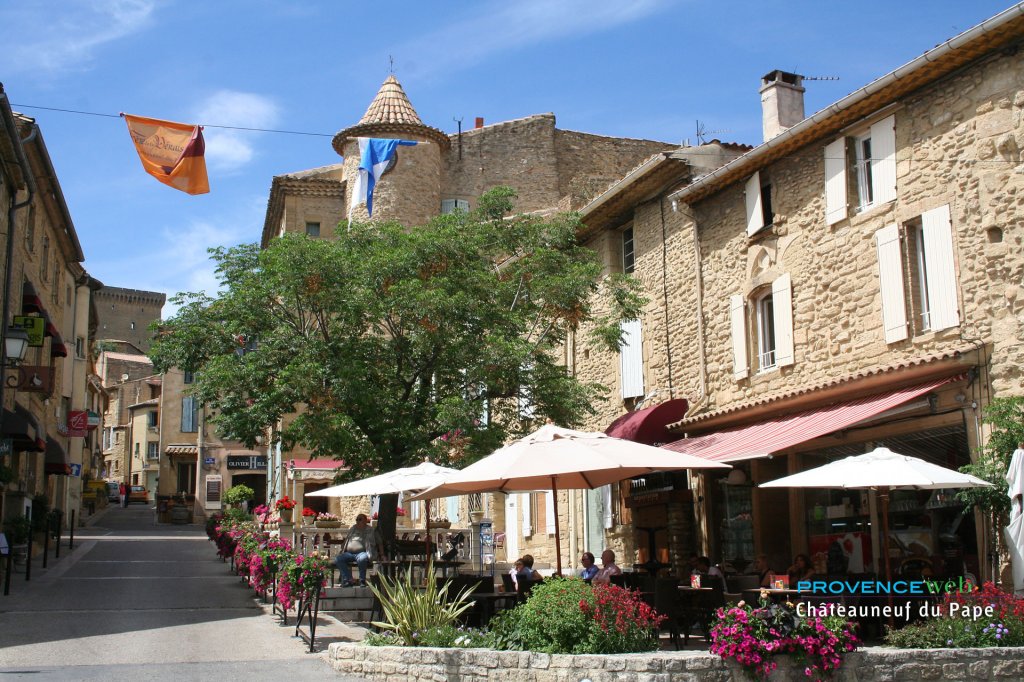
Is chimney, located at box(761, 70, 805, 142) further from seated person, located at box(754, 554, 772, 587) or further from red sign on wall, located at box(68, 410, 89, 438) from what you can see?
red sign on wall, located at box(68, 410, 89, 438)

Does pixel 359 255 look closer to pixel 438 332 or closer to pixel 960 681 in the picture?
pixel 438 332

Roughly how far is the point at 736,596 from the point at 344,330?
796cm

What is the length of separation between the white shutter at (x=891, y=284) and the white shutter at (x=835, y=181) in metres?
0.94

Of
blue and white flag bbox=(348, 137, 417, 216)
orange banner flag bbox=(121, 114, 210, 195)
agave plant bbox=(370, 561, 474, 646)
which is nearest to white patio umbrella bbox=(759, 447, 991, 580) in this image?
agave plant bbox=(370, 561, 474, 646)

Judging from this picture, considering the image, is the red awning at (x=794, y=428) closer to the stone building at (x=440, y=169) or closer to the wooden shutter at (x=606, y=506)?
the wooden shutter at (x=606, y=506)

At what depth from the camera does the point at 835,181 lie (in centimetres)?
1461

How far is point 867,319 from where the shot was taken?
13891mm

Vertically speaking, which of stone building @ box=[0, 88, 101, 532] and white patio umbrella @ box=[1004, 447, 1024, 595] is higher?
stone building @ box=[0, 88, 101, 532]

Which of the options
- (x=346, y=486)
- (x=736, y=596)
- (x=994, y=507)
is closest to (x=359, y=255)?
(x=346, y=486)

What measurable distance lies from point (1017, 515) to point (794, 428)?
3.22m

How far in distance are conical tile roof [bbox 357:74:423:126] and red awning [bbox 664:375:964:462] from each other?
65.9ft

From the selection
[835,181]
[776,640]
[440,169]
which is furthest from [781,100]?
[440,169]

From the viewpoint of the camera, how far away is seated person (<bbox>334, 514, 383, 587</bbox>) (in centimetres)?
1510

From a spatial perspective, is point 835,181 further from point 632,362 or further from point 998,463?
point 632,362
